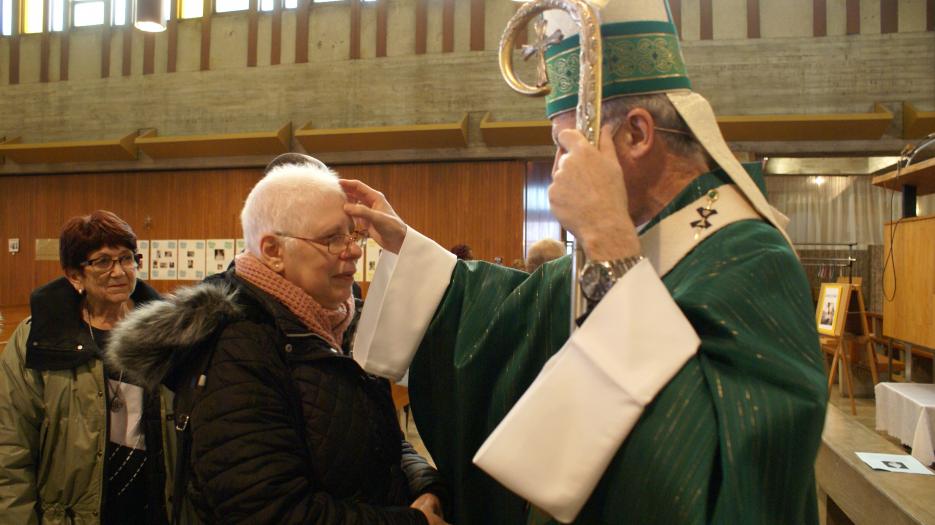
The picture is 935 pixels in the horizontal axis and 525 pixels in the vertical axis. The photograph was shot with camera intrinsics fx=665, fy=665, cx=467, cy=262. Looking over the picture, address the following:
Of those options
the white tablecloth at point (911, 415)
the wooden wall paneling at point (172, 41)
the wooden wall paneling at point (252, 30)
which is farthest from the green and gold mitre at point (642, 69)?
the wooden wall paneling at point (172, 41)

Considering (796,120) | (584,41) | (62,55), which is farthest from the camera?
(62,55)

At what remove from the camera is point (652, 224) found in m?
1.15

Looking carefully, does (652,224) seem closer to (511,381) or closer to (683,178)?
(683,178)

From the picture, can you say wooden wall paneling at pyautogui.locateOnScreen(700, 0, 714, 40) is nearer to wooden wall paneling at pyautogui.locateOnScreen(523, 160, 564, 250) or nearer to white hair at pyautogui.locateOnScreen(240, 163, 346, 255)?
wooden wall paneling at pyautogui.locateOnScreen(523, 160, 564, 250)

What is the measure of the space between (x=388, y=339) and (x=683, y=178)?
2.34 feet

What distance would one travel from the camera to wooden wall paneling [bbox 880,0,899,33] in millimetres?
7402

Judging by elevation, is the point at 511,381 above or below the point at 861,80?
below

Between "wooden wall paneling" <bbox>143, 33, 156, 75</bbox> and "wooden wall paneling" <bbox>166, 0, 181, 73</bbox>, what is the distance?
0.75 ft

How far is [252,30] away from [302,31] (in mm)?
711

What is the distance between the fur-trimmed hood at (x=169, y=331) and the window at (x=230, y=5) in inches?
342

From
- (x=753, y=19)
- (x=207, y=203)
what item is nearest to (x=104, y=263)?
(x=207, y=203)

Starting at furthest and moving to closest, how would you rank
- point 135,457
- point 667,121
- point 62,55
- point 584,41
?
1. point 62,55
2. point 135,457
3. point 667,121
4. point 584,41

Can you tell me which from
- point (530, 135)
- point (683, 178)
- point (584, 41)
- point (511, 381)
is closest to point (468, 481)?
point (511, 381)

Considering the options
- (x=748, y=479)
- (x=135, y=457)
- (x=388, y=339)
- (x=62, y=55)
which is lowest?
(x=135, y=457)
